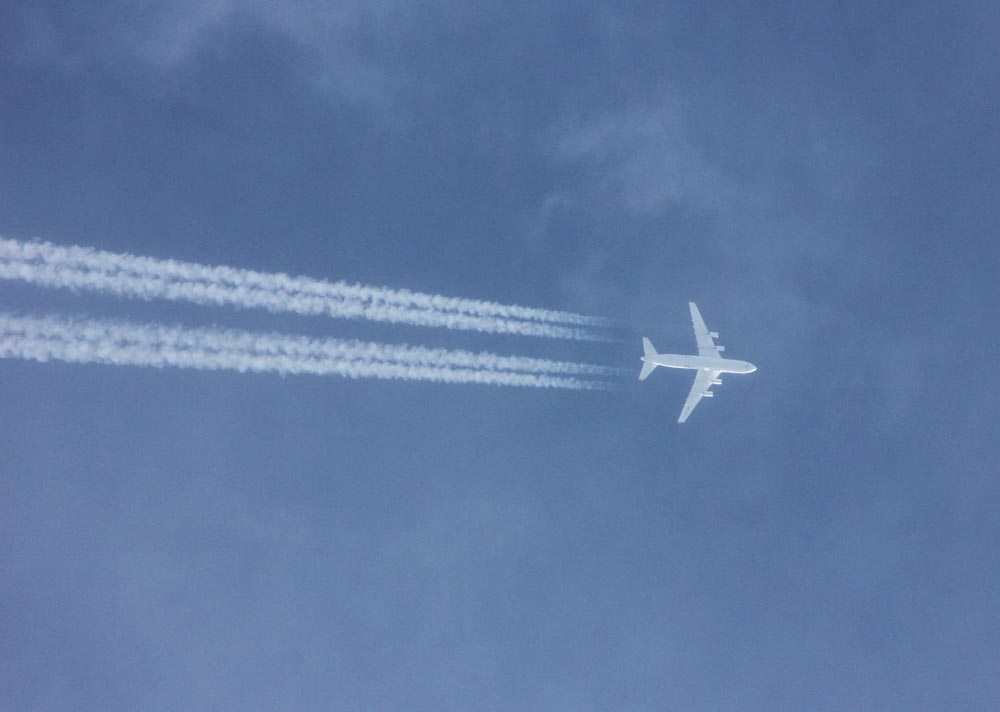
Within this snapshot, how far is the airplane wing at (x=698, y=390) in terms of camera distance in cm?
8431

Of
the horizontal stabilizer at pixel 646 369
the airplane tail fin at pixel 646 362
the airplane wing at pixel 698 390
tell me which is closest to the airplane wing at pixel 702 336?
the airplane wing at pixel 698 390

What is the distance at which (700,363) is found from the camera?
267ft

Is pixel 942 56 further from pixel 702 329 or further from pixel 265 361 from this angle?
pixel 265 361

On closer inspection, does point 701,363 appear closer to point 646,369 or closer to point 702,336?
point 702,336

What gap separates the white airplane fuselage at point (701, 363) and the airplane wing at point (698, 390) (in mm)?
2101

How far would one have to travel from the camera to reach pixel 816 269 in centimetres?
8444

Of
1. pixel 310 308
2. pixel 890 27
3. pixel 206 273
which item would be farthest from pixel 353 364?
pixel 890 27

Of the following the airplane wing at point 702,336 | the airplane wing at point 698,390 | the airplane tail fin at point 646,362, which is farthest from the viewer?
the airplane wing at point 698,390

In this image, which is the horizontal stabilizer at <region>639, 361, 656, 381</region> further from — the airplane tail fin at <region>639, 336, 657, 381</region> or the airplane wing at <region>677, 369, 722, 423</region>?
the airplane wing at <region>677, 369, 722, 423</region>

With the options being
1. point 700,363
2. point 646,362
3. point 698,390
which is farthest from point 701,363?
point 646,362

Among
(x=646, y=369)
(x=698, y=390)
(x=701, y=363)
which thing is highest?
(x=701, y=363)

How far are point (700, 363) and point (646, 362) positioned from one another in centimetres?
544

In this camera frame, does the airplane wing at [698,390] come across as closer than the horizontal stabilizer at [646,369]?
No

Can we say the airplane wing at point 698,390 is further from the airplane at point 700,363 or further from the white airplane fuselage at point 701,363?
the white airplane fuselage at point 701,363
